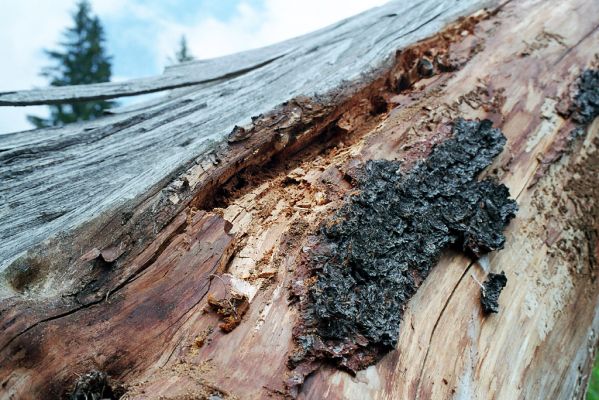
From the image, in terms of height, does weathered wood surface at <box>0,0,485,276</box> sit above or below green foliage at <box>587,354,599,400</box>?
above

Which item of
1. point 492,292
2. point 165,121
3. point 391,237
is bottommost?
point 492,292

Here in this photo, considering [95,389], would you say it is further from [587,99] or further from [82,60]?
[82,60]

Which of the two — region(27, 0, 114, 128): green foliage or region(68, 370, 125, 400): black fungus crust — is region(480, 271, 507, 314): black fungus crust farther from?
region(27, 0, 114, 128): green foliage

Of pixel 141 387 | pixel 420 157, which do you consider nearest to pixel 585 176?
pixel 420 157

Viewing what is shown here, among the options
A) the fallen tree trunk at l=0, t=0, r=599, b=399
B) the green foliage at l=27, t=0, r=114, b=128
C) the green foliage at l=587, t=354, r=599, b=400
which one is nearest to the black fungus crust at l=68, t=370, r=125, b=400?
the fallen tree trunk at l=0, t=0, r=599, b=399

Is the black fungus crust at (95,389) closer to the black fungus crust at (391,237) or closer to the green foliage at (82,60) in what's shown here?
the black fungus crust at (391,237)

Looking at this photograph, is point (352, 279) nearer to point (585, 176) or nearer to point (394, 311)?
point (394, 311)

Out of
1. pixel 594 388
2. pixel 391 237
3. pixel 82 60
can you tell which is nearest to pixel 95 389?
pixel 391 237
